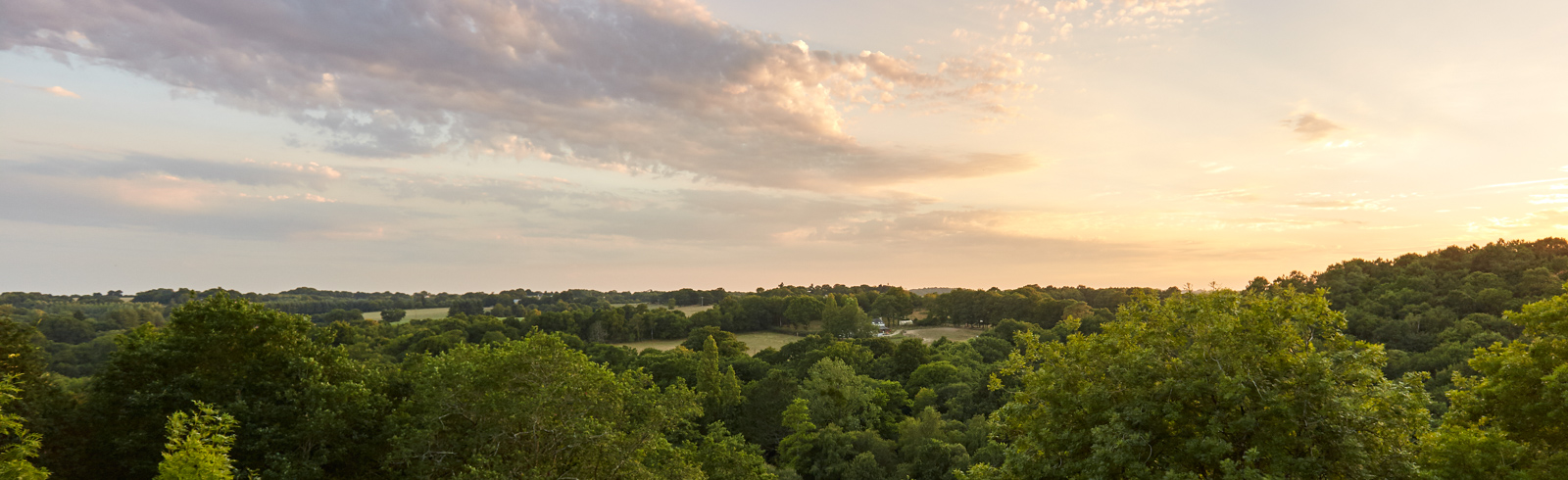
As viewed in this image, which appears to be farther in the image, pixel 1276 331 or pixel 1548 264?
pixel 1548 264

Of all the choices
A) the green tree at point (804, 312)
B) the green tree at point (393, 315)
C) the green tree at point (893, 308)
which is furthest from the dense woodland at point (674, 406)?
the green tree at point (393, 315)

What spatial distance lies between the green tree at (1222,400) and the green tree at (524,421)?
13.1m

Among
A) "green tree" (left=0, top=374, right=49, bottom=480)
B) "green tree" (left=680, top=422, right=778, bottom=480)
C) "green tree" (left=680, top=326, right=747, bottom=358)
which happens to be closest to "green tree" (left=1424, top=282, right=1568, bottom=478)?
"green tree" (left=680, top=422, right=778, bottom=480)

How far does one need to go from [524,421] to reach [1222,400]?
20046 millimetres

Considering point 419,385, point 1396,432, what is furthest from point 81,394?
point 1396,432

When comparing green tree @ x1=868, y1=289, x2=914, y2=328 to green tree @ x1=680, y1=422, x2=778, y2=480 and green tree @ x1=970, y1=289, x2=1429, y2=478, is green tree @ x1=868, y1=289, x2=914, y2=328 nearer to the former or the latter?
green tree @ x1=680, y1=422, x2=778, y2=480

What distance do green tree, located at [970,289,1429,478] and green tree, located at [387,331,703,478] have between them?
13.1m

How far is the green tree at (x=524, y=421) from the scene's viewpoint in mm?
20344

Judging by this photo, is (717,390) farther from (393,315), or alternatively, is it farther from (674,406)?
(393,315)

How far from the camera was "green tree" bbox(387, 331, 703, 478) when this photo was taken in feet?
66.7

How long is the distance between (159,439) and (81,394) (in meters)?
6.55

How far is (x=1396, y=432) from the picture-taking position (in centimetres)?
1402

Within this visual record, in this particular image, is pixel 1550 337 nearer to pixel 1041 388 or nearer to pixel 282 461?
pixel 1041 388

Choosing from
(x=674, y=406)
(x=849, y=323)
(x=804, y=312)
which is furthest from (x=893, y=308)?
(x=674, y=406)
